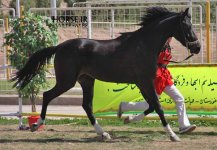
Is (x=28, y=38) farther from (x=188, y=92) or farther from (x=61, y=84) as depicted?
(x=188, y=92)

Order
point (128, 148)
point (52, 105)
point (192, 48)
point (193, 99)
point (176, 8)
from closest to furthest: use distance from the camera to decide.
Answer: point (128, 148) → point (192, 48) → point (193, 99) → point (176, 8) → point (52, 105)

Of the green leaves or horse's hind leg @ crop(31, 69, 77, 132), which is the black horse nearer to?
horse's hind leg @ crop(31, 69, 77, 132)

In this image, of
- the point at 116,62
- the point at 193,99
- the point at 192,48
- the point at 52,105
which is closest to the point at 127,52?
the point at 116,62

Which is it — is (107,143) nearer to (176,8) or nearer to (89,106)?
(89,106)

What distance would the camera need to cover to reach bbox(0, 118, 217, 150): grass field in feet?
33.2

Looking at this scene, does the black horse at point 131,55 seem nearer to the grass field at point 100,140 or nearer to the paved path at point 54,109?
the grass field at point 100,140

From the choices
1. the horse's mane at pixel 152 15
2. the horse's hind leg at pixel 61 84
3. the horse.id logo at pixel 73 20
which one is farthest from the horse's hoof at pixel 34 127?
the horse.id logo at pixel 73 20

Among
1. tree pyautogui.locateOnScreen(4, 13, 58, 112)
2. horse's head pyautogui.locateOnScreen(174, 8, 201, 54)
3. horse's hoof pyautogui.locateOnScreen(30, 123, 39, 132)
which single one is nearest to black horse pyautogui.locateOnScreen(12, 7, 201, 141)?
horse's head pyautogui.locateOnScreen(174, 8, 201, 54)

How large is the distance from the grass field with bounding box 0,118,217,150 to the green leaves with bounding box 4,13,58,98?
1080mm

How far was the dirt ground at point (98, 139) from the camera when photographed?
A: 10.1m

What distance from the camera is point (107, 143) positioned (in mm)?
10461

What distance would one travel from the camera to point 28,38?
40.4 feet

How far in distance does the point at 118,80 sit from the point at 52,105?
6.47 metres

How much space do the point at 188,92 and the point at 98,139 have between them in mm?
2237
